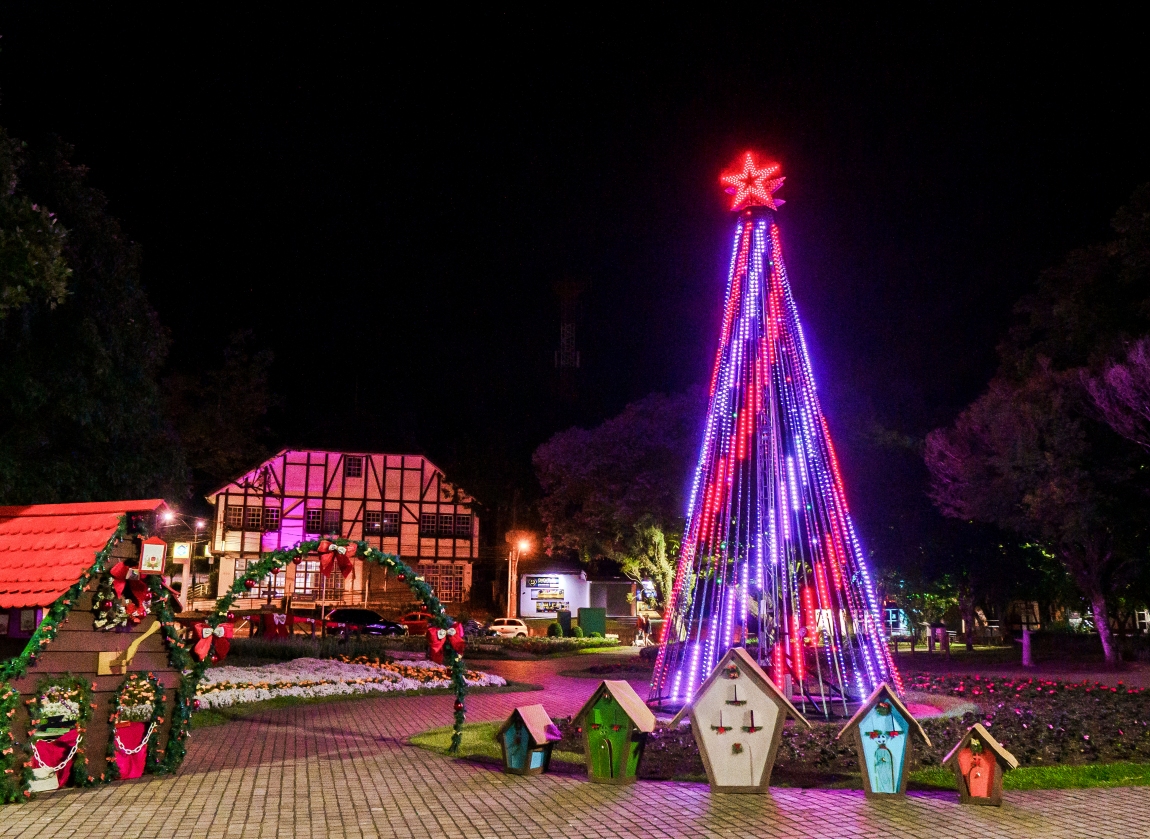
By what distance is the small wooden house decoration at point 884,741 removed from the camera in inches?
335

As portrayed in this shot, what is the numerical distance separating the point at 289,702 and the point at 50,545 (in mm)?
8047

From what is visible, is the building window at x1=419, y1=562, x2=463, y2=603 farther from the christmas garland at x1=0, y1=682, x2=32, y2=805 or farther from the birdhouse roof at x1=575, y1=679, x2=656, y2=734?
the christmas garland at x1=0, y1=682, x2=32, y2=805

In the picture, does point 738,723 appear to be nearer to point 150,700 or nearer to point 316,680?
point 150,700

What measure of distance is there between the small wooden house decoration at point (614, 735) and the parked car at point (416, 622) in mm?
28371

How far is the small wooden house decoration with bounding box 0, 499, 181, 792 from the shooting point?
8.62m

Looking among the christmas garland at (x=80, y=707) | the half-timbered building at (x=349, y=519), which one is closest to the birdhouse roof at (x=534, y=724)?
the christmas garland at (x=80, y=707)

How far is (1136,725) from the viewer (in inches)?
447

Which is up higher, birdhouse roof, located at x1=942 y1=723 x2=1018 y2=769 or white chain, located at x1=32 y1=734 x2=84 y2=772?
birdhouse roof, located at x1=942 y1=723 x2=1018 y2=769

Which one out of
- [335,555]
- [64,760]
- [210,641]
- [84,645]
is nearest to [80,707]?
[64,760]

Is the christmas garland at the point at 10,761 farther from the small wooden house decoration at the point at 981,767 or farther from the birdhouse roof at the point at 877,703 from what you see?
the small wooden house decoration at the point at 981,767

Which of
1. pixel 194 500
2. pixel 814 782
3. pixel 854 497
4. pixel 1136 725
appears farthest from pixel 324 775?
pixel 194 500

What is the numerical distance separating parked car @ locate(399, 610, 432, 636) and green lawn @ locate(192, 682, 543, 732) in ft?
57.4

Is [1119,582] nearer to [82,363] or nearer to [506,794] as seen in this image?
[506,794]

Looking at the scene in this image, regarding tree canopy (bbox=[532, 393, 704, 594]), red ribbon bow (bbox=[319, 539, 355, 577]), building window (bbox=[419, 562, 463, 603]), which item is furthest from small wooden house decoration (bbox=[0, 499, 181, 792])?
building window (bbox=[419, 562, 463, 603])
